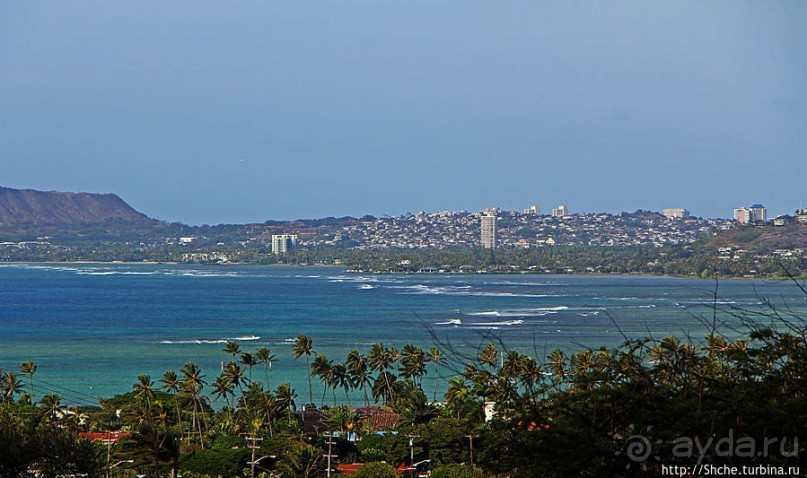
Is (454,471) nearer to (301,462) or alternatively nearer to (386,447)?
(301,462)

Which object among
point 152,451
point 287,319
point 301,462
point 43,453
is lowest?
point 287,319

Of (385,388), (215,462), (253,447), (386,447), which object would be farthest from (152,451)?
(385,388)

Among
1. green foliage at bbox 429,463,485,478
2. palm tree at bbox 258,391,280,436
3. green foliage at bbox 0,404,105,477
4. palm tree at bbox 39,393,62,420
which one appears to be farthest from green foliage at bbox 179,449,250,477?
green foliage at bbox 0,404,105,477

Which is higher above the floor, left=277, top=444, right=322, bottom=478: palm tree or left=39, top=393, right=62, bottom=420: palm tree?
left=39, top=393, right=62, bottom=420: palm tree

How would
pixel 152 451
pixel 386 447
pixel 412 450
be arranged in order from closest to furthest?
pixel 152 451 < pixel 412 450 < pixel 386 447

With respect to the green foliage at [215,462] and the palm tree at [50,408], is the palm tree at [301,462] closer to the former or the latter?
the green foliage at [215,462]

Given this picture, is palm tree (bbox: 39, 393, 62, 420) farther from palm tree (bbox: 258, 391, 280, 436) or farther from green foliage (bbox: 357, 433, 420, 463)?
green foliage (bbox: 357, 433, 420, 463)

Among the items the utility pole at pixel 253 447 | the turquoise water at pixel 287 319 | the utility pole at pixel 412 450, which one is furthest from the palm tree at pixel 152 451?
the turquoise water at pixel 287 319

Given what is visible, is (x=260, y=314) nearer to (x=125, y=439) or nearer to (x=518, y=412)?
(x=125, y=439)
